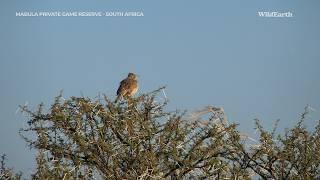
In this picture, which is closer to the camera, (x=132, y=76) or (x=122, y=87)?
(x=122, y=87)

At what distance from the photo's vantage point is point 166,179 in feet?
39.1

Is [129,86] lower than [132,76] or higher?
lower

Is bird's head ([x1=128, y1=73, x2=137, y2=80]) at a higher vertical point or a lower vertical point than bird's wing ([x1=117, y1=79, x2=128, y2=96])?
higher

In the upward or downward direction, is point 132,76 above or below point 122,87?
above

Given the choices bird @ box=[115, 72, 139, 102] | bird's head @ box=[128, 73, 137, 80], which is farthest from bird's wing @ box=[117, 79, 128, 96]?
bird's head @ box=[128, 73, 137, 80]

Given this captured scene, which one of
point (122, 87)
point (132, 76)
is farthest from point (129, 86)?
point (132, 76)

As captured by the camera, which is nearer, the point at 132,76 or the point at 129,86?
the point at 129,86

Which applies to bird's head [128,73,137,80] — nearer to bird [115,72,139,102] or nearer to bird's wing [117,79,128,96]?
bird [115,72,139,102]

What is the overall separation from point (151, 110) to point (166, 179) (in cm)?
119

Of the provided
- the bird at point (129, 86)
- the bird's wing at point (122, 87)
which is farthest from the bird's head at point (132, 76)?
the bird's wing at point (122, 87)

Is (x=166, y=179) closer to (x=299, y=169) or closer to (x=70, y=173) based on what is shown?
(x=70, y=173)

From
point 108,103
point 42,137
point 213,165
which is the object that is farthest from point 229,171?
point 42,137

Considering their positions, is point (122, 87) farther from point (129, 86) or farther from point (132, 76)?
point (132, 76)

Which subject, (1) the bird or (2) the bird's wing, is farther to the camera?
(1) the bird
